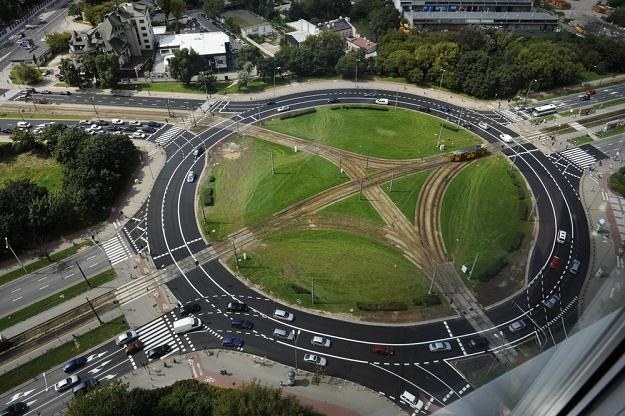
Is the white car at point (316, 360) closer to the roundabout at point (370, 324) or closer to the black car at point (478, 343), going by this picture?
the roundabout at point (370, 324)

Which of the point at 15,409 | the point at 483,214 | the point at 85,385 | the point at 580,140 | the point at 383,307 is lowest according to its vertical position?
the point at 15,409

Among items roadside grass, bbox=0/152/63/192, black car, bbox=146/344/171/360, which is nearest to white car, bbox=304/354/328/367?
black car, bbox=146/344/171/360

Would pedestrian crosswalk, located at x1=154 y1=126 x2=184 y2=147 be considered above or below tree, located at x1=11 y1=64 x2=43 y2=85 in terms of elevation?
below

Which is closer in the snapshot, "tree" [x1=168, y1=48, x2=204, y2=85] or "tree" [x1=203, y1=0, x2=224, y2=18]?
"tree" [x1=168, y1=48, x2=204, y2=85]

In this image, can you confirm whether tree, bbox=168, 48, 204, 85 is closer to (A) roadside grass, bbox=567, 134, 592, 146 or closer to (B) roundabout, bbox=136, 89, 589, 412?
(B) roundabout, bbox=136, 89, 589, 412

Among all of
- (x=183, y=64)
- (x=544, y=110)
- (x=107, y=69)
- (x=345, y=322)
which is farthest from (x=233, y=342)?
(x=544, y=110)

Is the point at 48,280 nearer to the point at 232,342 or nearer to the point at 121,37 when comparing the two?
the point at 232,342
